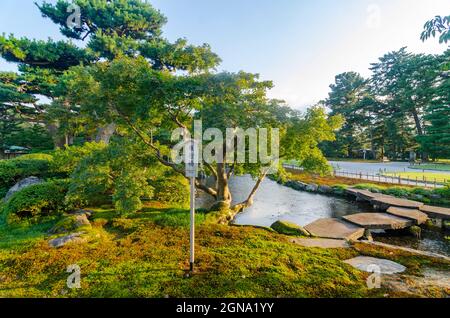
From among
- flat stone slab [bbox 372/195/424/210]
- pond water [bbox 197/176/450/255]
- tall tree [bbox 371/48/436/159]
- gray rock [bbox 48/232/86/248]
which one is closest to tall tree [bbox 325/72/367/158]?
tall tree [bbox 371/48/436/159]

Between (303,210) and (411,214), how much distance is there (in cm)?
460

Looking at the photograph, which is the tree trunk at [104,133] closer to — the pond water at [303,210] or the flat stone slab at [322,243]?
the pond water at [303,210]

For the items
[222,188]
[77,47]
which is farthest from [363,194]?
[77,47]

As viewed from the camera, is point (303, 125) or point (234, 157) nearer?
point (303, 125)

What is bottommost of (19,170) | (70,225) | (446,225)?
(446,225)

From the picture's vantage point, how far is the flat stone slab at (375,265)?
14.4 feet

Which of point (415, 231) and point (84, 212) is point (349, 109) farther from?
point (84, 212)

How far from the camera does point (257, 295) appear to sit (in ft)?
11.5

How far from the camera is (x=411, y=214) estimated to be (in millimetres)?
9398

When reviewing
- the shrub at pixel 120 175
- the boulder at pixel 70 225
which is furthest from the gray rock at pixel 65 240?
the shrub at pixel 120 175

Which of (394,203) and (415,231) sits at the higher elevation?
(394,203)
